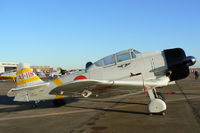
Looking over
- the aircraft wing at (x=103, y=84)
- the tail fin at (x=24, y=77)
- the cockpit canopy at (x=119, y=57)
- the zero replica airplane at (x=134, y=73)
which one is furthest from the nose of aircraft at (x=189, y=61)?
the tail fin at (x=24, y=77)

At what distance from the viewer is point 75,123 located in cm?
577

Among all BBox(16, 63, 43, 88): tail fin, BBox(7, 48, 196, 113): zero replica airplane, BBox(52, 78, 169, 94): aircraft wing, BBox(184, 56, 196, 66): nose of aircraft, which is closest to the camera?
BBox(52, 78, 169, 94): aircraft wing

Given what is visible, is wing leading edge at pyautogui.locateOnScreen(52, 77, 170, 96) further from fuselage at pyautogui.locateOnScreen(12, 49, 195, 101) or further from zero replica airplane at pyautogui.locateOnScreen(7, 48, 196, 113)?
fuselage at pyautogui.locateOnScreen(12, 49, 195, 101)

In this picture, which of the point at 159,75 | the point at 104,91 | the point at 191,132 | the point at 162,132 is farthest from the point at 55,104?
the point at 191,132

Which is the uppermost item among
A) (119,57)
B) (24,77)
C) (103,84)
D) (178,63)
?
(119,57)

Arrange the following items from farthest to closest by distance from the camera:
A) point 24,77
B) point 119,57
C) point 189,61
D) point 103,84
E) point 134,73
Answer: point 24,77 → point 119,57 → point 134,73 → point 189,61 → point 103,84

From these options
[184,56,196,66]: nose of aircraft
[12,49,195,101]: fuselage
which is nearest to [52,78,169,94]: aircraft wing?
[12,49,195,101]: fuselage

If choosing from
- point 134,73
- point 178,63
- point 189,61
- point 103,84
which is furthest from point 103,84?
point 189,61

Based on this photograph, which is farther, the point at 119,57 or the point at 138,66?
the point at 119,57

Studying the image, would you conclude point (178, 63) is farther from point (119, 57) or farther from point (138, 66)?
point (119, 57)

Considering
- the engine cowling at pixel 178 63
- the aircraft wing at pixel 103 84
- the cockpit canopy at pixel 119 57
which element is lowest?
the aircraft wing at pixel 103 84

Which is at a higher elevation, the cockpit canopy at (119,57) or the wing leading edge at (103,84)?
the cockpit canopy at (119,57)

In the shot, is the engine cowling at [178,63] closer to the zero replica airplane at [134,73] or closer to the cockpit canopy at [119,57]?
the zero replica airplane at [134,73]

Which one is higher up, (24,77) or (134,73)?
(24,77)
